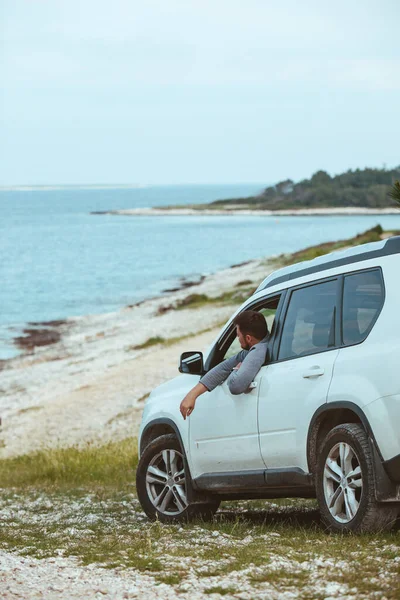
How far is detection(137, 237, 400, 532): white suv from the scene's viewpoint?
6.14 meters

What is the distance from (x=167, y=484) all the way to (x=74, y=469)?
18.6ft

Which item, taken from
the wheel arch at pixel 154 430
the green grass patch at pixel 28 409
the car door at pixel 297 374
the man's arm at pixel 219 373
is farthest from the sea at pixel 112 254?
the car door at pixel 297 374

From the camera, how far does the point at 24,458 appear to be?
15.9m

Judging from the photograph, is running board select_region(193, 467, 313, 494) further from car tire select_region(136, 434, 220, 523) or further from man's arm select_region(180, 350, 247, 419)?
man's arm select_region(180, 350, 247, 419)

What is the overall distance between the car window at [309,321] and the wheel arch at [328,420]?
0.41m

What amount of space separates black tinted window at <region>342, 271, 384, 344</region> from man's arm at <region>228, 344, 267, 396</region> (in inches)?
34.0

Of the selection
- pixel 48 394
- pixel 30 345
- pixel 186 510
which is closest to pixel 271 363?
pixel 186 510

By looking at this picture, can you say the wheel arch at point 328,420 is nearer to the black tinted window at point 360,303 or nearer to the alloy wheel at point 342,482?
the alloy wheel at point 342,482

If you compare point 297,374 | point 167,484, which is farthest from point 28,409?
point 297,374

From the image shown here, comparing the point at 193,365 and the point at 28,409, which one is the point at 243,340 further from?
the point at 28,409

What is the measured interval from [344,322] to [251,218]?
179439mm

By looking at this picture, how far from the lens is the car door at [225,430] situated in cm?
732

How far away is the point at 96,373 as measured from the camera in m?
30.9

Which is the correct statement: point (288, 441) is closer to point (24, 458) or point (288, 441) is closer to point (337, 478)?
point (337, 478)
